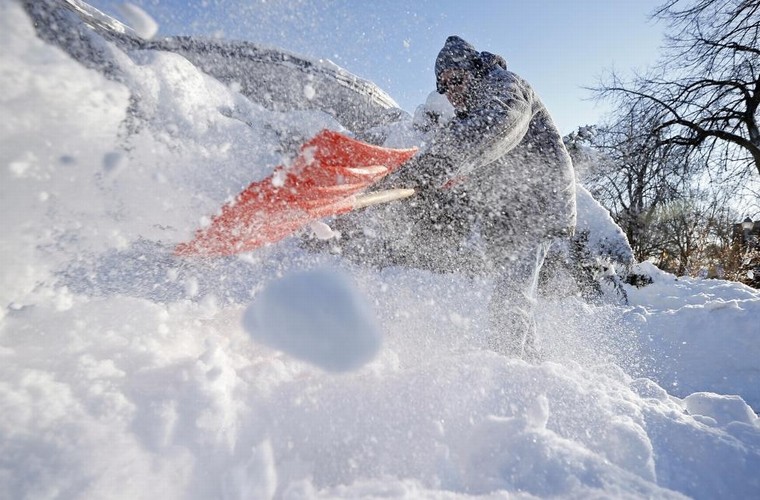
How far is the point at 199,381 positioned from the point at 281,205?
3.01 feet

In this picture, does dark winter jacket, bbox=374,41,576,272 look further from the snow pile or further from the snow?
the snow

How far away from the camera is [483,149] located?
5.19 ft

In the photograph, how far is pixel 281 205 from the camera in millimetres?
1613

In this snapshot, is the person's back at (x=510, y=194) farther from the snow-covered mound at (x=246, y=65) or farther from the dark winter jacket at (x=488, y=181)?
the snow-covered mound at (x=246, y=65)

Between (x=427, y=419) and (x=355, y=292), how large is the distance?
0.46 m

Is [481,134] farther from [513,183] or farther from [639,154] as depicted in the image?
[639,154]

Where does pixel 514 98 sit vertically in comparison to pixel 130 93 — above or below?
above

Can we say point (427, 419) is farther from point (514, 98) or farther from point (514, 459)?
point (514, 98)

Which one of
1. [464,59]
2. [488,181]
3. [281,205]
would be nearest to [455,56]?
[464,59]

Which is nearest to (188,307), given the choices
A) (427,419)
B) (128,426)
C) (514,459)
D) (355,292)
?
(355,292)

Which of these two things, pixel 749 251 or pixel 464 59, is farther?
pixel 749 251

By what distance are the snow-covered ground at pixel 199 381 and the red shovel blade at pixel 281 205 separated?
77 millimetres

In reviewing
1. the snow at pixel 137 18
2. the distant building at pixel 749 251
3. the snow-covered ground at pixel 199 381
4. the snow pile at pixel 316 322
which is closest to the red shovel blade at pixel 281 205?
the snow-covered ground at pixel 199 381

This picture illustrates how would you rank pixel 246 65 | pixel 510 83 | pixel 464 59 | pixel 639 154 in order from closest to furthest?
pixel 510 83 → pixel 464 59 → pixel 246 65 → pixel 639 154
